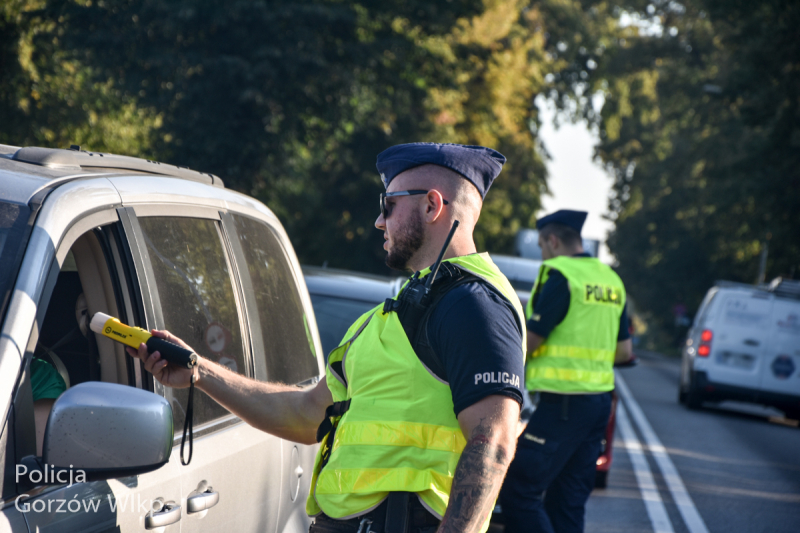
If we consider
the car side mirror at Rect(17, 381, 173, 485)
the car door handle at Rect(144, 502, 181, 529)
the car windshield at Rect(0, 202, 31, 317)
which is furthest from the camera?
the car door handle at Rect(144, 502, 181, 529)

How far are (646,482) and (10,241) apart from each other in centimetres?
824

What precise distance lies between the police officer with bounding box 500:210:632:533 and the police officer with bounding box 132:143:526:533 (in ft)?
8.46

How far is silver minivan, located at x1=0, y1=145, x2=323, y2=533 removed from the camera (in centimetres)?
185

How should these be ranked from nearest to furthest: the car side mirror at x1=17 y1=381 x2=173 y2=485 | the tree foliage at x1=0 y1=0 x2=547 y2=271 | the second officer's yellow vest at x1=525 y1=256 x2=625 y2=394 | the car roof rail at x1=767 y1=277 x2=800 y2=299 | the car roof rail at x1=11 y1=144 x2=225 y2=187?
the car side mirror at x1=17 y1=381 x2=173 y2=485
the car roof rail at x1=11 y1=144 x2=225 y2=187
the second officer's yellow vest at x1=525 y1=256 x2=625 y2=394
the tree foliage at x1=0 y1=0 x2=547 y2=271
the car roof rail at x1=767 y1=277 x2=800 y2=299

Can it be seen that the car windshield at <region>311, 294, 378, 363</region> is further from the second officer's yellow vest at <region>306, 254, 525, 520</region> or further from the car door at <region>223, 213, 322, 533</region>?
the second officer's yellow vest at <region>306, 254, 525, 520</region>

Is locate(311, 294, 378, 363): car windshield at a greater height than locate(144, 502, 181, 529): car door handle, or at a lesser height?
lesser

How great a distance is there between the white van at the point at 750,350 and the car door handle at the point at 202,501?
1426cm

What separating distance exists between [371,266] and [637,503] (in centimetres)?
1492

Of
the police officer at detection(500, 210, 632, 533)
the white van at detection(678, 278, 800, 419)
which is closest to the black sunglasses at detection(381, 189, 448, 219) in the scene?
the police officer at detection(500, 210, 632, 533)

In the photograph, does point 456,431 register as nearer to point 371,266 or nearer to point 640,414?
point 640,414

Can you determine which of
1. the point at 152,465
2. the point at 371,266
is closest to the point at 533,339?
the point at 152,465

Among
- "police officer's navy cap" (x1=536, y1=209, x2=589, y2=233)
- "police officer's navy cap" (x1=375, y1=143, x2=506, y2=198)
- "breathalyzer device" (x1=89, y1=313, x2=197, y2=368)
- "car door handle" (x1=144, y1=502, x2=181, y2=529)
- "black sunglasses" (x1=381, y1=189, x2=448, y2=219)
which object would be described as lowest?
"car door handle" (x1=144, y1=502, x2=181, y2=529)

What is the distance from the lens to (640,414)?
15.3 metres

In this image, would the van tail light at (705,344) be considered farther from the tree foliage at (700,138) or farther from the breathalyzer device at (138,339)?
the breathalyzer device at (138,339)
